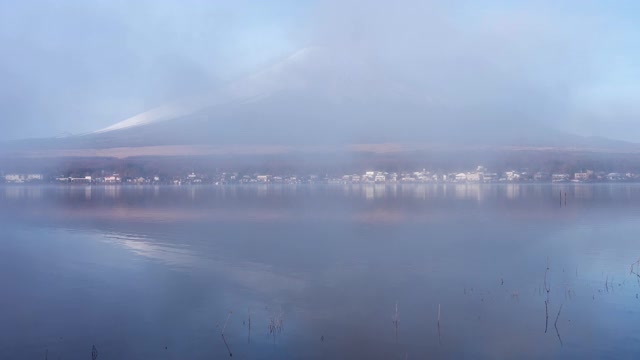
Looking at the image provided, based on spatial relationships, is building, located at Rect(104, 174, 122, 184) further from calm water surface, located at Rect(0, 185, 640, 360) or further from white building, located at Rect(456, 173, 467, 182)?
calm water surface, located at Rect(0, 185, 640, 360)

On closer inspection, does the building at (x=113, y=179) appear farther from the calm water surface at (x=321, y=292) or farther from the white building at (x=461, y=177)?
the calm water surface at (x=321, y=292)

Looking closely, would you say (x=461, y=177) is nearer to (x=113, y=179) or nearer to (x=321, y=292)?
(x=113, y=179)

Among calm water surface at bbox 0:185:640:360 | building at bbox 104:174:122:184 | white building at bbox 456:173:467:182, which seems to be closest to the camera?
calm water surface at bbox 0:185:640:360

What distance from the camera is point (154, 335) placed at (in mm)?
5973

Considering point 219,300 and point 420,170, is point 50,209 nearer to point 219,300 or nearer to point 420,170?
point 219,300

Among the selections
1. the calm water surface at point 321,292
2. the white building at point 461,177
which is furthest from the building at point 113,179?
the calm water surface at point 321,292

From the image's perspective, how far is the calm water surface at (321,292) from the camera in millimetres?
5730

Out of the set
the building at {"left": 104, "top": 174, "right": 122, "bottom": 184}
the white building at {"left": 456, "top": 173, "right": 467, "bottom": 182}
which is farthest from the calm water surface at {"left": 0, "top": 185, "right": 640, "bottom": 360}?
the building at {"left": 104, "top": 174, "right": 122, "bottom": 184}

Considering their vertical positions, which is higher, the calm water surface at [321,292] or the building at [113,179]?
the building at [113,179]

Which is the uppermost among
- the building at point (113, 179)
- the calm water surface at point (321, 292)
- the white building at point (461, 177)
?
the building at point (113, 179)

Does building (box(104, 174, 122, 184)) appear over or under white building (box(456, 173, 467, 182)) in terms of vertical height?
over

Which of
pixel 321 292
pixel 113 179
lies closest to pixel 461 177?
pixel 113 179

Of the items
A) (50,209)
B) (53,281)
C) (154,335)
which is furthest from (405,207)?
(154,335)

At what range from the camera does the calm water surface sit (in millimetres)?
5730
